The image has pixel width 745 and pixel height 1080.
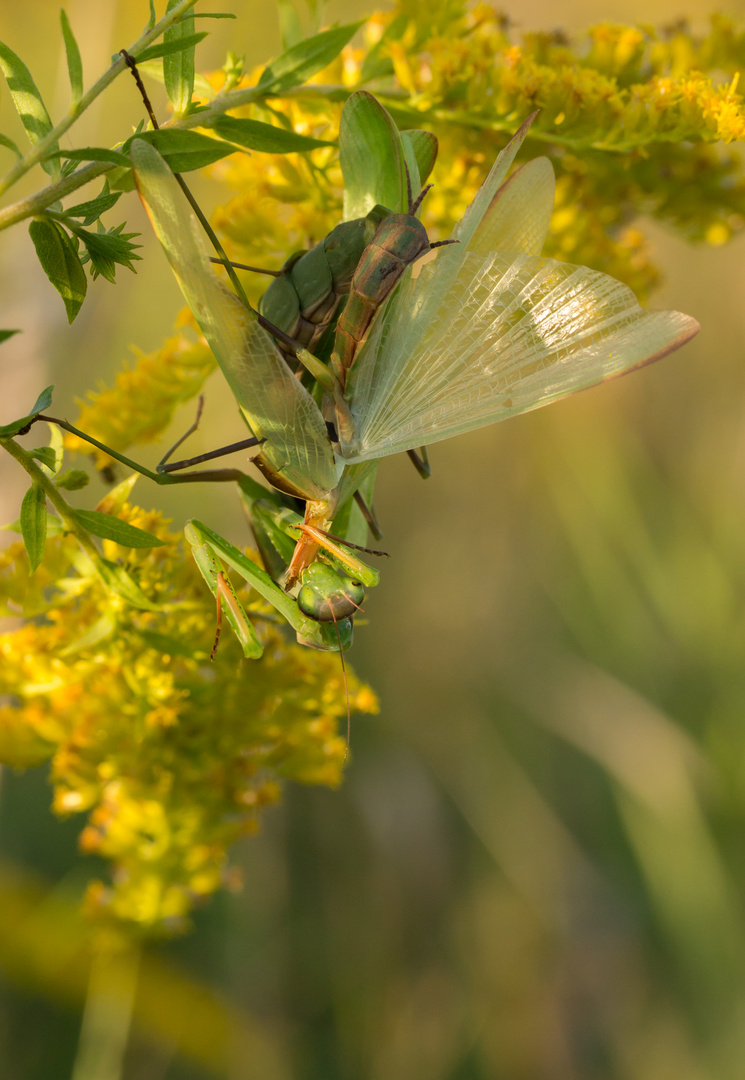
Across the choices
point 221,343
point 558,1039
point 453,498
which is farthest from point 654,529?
point 221,343

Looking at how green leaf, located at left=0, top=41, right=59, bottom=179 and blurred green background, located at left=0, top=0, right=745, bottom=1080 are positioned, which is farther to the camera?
blurred green background, located at left=0, top=0, right=745, bottom=1080

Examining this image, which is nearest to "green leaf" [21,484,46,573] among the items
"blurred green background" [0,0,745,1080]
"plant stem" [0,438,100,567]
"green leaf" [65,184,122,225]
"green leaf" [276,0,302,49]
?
"plant stem" [0,438,100,567]

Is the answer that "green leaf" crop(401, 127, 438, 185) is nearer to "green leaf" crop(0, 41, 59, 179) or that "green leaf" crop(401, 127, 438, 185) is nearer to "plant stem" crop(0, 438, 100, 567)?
"green leaf" crop(0, 41, 59, 179)

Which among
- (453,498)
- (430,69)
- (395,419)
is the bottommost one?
(453,498)

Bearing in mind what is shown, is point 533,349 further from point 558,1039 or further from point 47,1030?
point 558,1039

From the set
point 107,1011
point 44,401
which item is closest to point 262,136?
point 44,401

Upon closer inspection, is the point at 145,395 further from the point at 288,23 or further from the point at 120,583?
the point at 288,23
